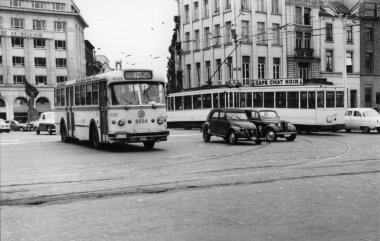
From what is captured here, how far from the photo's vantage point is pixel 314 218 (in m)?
6.61

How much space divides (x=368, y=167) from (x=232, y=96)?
842 inches

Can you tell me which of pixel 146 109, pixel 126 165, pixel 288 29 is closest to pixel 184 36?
pixel 288 29

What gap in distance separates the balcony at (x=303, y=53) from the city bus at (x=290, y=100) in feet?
72.7

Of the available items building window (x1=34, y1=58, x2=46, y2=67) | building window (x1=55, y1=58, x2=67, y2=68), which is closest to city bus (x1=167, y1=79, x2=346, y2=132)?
building window (x1=55, y1=58, x2=67, y2=68)

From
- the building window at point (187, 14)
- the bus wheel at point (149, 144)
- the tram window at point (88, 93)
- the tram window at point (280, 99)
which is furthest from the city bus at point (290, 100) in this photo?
the building window at point (187, 14)

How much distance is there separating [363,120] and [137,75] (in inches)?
759

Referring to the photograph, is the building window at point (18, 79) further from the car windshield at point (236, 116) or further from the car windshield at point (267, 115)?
the car windshield at point (236, 116)

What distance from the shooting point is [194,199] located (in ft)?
26.8

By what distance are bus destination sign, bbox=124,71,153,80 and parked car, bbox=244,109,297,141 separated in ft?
23.1

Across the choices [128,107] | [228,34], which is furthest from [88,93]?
[228,34]

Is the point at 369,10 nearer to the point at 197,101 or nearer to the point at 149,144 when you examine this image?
the point at 197,101

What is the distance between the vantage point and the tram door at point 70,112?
22031 mm

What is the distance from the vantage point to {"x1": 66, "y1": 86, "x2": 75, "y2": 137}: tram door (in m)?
22.0

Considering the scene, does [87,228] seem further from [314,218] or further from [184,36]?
[184,36]
